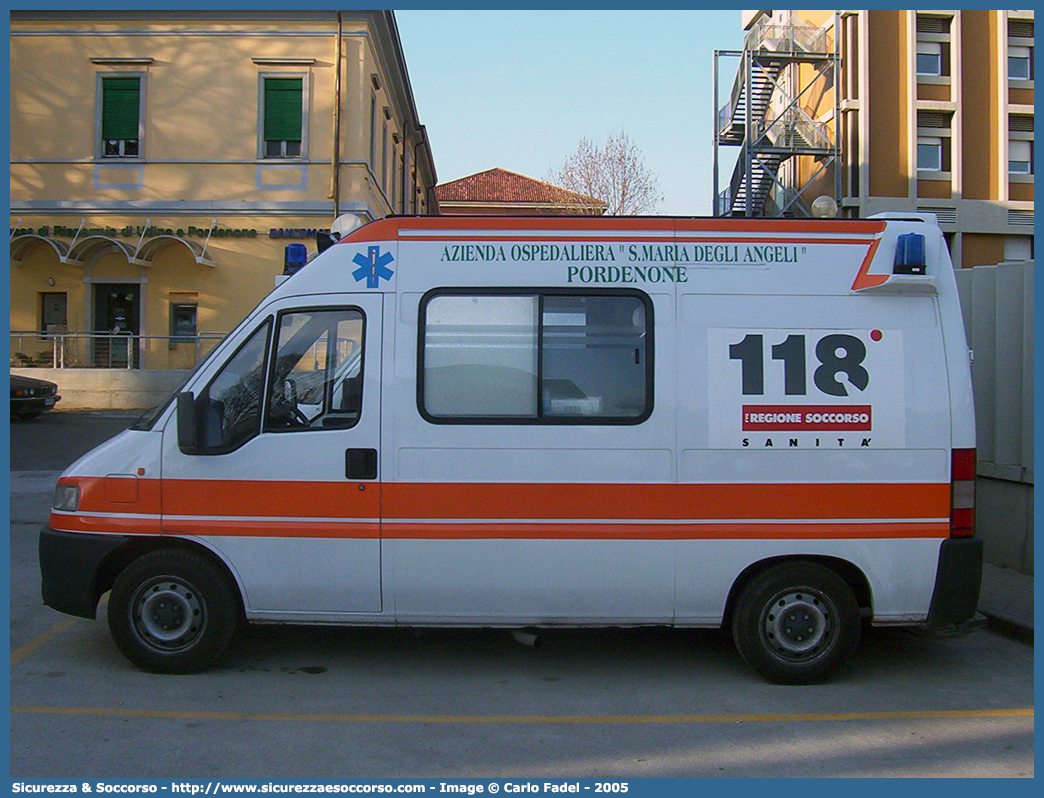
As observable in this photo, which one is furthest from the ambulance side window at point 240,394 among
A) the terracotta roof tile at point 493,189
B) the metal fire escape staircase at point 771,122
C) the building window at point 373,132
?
the terracotta roof tile at point 493,189

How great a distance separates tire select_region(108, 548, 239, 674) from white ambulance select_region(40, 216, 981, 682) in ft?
0.05

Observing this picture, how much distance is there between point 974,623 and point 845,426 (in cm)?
143

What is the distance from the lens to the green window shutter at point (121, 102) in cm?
2230

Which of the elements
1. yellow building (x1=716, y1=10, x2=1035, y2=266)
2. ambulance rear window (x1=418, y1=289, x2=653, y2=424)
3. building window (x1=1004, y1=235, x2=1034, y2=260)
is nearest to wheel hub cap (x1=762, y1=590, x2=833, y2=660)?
ambulance rear window (x1=418, y1=289, x2=653, y2=424)

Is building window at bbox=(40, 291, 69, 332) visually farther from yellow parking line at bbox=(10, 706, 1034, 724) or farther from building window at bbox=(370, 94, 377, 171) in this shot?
yellow parking line at bbox=(10, 706, 1034, 724)

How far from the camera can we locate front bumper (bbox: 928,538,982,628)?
510cm

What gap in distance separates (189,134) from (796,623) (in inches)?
845

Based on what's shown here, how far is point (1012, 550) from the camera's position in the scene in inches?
313

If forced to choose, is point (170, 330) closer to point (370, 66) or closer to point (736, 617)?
point (370, 66)

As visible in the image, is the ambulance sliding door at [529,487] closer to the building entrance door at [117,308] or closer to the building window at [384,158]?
the building entrance door at [117,308]

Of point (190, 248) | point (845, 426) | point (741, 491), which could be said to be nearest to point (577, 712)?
A: point (741, 491)

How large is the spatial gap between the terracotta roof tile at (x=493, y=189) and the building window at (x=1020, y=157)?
97.8 feet

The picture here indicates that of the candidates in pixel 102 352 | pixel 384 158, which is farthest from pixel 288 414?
pixel 384 158

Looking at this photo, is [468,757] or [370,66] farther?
[370,66]
